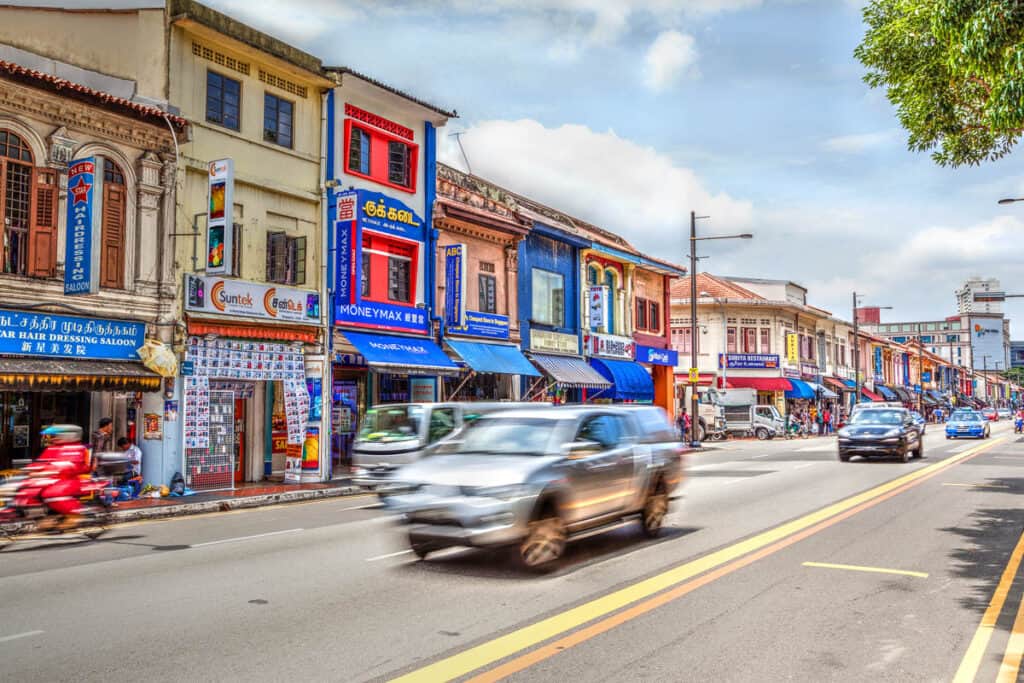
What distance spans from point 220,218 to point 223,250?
2.49 ft

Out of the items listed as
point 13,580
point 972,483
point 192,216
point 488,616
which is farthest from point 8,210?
point 972,483

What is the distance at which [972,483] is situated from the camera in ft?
62.0

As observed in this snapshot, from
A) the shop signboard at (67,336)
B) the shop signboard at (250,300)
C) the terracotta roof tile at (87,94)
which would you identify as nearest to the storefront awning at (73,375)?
the shop signboard at (67,336)

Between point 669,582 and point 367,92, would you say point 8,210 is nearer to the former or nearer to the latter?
point 367,92

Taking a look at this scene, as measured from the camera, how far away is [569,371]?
1253 inches

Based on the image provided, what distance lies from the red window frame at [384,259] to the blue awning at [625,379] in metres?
11.1

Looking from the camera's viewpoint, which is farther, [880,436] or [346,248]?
[880,436]

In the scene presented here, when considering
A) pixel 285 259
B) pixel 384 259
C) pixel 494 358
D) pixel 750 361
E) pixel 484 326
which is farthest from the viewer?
pixel 750 361

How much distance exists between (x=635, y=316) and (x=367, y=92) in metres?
18.4

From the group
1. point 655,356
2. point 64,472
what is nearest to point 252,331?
point 64,472

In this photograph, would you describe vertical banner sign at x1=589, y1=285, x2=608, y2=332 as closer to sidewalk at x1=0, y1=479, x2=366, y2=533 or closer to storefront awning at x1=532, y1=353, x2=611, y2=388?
storefront awning at x1=532, y1=353, x2=611, y2=388

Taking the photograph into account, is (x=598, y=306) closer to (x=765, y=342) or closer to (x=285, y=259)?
(x=285, y=259)

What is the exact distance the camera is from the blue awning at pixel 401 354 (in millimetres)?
22875

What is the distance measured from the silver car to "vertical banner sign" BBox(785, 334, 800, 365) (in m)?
48.2
